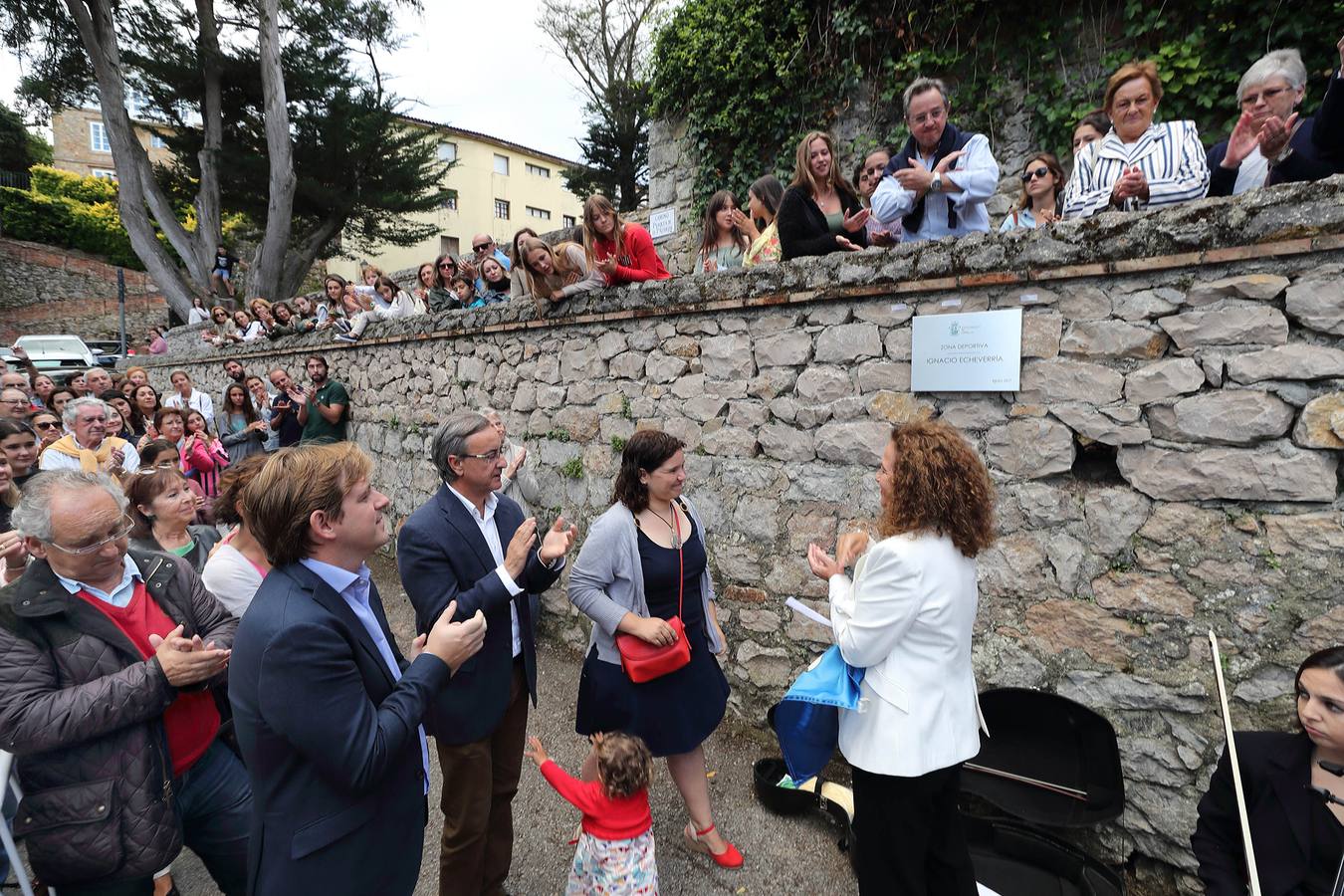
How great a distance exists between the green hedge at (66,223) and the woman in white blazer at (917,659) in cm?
3468

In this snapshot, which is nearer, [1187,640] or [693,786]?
[1187,640]

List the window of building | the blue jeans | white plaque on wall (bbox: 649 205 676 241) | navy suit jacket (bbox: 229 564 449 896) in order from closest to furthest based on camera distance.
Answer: navy suit jacket (bbox: 229 564 449 896) < the blue jeans < white plaque on wall (bbox: 649 205 676 241) < the window of building

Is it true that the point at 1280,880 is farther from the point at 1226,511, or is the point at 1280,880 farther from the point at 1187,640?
the point at 1226,511

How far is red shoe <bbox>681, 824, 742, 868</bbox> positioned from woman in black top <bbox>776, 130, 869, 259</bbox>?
10.0 feet

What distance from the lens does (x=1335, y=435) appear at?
7.13 ft

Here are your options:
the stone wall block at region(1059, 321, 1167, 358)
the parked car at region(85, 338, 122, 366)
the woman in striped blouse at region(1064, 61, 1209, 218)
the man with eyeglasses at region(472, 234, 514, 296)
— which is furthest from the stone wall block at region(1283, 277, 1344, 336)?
the parked car at region(85, 338, 122, 366)

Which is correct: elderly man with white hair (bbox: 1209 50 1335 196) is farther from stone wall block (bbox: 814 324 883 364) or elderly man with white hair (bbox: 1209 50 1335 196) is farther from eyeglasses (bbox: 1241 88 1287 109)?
stone wall block (bbox: 814 324 883 364)

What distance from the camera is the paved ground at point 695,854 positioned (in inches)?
106

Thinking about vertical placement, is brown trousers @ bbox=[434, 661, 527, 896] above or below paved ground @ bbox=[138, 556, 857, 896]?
above

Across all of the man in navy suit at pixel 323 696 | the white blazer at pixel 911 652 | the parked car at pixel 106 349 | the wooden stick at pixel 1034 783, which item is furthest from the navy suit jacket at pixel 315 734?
the parked car at pixel 106 349

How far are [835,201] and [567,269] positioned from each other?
2004 mm

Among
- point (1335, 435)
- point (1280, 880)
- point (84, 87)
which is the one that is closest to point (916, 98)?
point (1335, 435)

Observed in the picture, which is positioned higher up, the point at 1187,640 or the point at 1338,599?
the point at 1338,599

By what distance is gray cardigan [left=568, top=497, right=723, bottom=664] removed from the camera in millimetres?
2572
